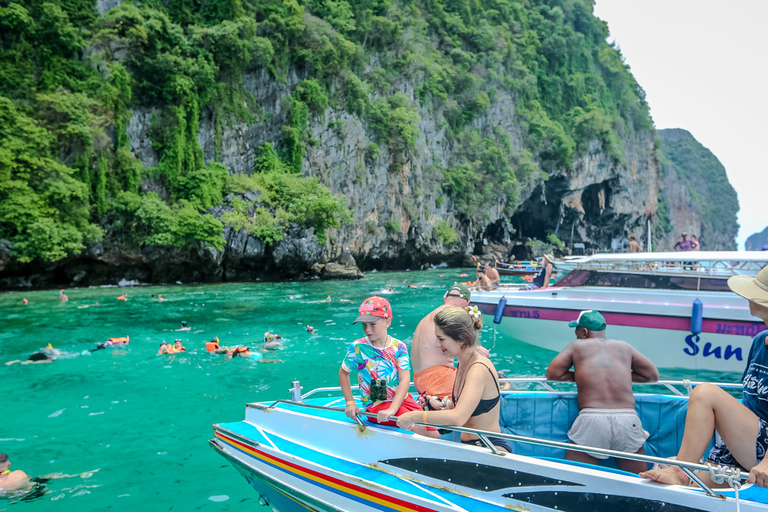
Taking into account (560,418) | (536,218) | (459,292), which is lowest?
(560,418)

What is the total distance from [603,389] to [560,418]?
601 millimetres

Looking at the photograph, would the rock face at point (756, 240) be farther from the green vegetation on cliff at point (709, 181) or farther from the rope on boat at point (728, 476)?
the rope on boat at point (728, 476)

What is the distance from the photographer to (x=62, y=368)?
982 cm

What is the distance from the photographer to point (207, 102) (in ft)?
104

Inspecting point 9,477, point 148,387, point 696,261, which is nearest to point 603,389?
point 9,477

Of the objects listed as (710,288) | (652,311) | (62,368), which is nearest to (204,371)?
(62,368)

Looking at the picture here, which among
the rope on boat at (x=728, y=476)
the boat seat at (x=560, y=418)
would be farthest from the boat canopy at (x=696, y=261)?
the rope on boat at (x=728, y=476)

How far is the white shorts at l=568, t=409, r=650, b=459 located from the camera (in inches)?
145

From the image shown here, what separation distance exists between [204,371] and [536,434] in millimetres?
7464

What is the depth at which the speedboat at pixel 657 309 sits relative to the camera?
28.7 feet

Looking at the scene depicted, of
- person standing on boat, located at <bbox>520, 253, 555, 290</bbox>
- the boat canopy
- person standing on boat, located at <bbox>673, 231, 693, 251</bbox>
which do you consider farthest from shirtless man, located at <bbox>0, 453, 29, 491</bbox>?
person standing on boat, located at <bbox>673, 231, 693, 251</bbox>

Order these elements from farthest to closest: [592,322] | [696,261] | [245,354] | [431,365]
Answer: [245,354], [696,261], [431,365], [592,322]

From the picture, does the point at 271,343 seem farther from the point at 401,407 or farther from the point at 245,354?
the point at 401,407

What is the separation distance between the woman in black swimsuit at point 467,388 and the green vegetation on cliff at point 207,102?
2681cm
